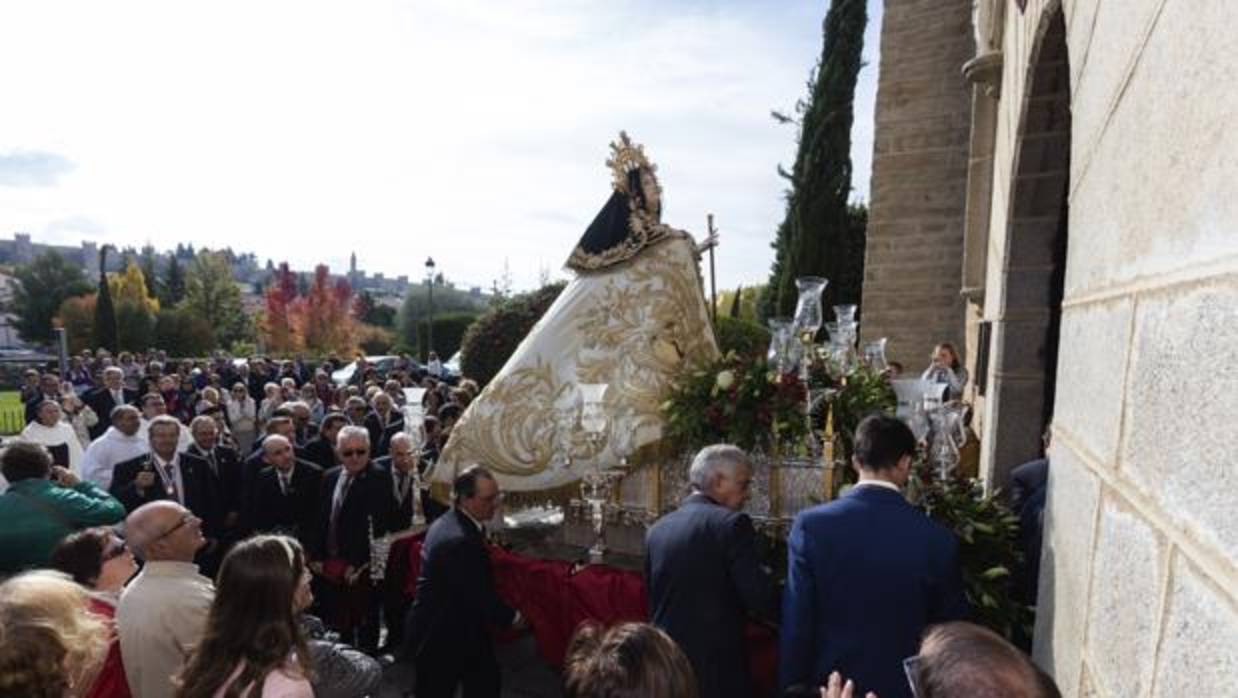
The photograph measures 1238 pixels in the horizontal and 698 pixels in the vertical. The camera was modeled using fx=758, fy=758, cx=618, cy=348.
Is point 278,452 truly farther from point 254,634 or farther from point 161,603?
point 254,634

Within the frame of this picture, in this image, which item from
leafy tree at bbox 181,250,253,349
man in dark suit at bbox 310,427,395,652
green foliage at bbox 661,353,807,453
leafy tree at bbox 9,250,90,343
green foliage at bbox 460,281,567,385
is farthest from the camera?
leafy tree at bbox 181,250,253,349

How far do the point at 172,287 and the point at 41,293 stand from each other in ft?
38.8

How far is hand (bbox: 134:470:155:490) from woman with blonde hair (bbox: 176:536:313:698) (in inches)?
160

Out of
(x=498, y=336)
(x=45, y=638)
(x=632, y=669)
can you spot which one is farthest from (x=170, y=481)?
(x=498, y=336)

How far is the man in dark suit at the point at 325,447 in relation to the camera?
7.53m

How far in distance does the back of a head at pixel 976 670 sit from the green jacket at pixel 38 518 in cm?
420

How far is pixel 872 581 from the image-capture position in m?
2.73

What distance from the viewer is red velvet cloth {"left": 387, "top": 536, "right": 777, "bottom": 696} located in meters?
3.96

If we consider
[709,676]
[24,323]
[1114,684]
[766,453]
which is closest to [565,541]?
[766,453]

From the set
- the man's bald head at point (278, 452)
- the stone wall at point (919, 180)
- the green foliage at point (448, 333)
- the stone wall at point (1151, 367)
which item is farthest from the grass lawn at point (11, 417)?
the stone wall at point (1151, 367)

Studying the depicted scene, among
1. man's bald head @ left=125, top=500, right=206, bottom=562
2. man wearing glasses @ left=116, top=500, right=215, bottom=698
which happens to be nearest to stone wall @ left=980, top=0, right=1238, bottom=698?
man wearing glasses @ left=116, top=500, right=215, bottom=698

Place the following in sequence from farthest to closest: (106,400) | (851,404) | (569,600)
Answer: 1. (106,400)
2. (569,600)
3. (851,404)

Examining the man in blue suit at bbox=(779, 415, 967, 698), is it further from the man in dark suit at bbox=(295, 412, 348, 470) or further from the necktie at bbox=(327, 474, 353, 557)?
the man in dark suit at bbox=(295, 412, 348, 470)

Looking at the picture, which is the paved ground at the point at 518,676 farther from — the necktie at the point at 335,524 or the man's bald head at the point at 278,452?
the man's bald head at the point at 278,452
